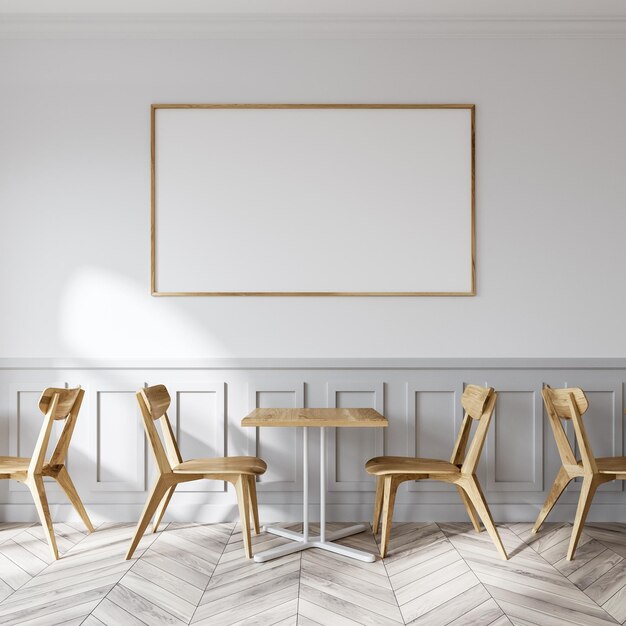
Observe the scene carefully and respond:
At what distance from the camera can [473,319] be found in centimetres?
349

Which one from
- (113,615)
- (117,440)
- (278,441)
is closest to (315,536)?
(278,441)

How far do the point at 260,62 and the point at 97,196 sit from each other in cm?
124

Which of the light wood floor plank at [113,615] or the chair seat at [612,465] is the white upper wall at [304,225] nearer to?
the chair seat at [612,465]

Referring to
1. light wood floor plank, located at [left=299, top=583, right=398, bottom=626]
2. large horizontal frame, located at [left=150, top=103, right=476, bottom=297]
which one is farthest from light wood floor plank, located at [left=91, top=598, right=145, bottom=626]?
large horizontal frame, located at [left=150, top=103, right=476, bottom=297]

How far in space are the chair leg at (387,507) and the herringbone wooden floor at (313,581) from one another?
0.08 metres

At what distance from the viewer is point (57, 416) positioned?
3031 mm

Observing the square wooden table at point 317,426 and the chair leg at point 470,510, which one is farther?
the chair leg at point 470,510

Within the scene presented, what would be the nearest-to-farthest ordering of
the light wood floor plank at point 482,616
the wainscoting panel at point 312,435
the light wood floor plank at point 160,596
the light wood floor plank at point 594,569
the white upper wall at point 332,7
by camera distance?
1. the light wood floor plank at point 482,616
2. the light wood floor plank at point 160,596
3. the light wood floor plank at point 594,569
4. the white upper wall at point 332,7
5. the wainscoting panel at point 312,435

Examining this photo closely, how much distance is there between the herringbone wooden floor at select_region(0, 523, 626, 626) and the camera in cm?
226

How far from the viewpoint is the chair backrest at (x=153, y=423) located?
2.86 m

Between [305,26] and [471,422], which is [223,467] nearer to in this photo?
[471,422]

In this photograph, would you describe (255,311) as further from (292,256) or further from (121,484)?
(121,484)

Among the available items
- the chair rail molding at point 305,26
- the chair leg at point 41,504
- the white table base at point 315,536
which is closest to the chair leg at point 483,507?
the white table base at point 315,536

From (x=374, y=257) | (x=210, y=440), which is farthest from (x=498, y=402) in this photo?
(x=210, y=440)
